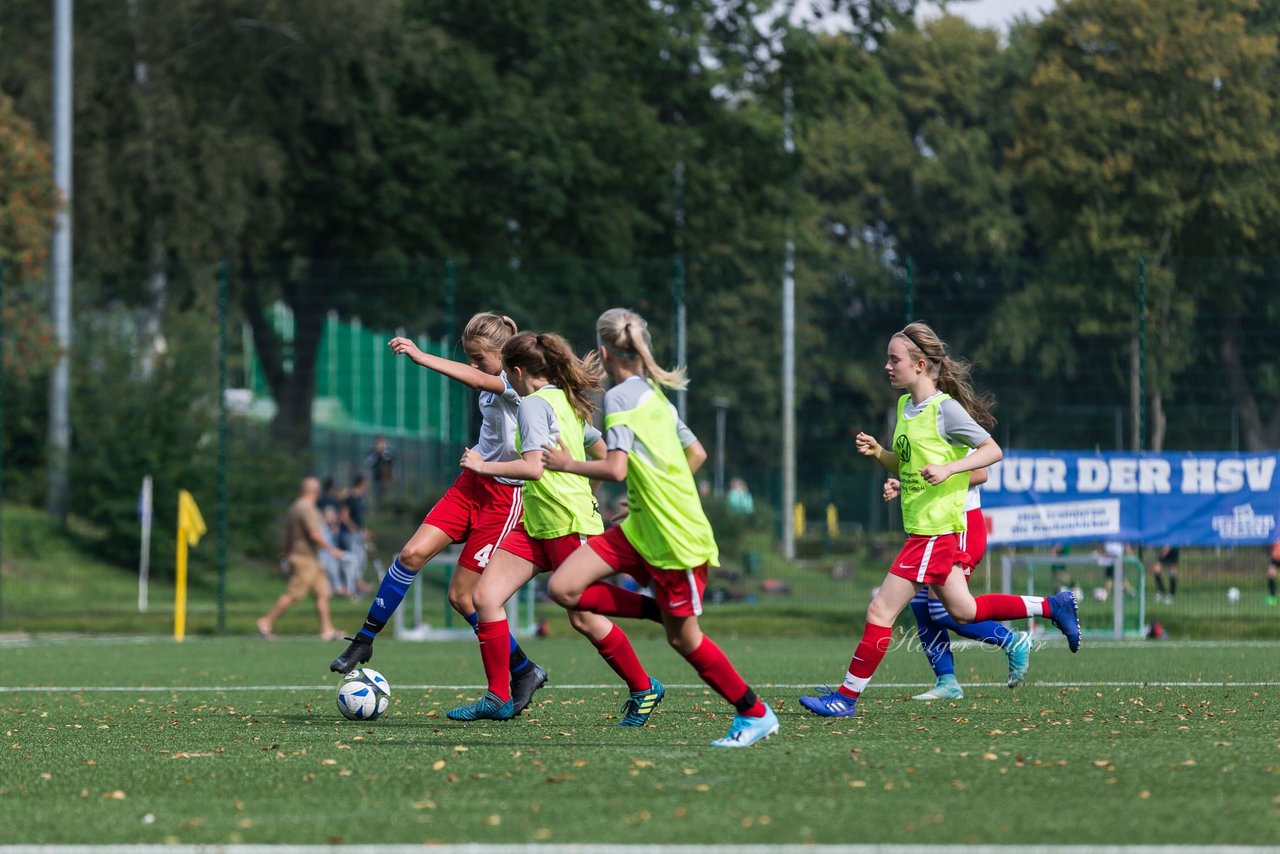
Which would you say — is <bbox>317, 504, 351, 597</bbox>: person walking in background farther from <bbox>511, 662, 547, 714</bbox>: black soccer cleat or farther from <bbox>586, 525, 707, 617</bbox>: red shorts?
<bbox>586, 525, 707, 617</bbox>: red shorts

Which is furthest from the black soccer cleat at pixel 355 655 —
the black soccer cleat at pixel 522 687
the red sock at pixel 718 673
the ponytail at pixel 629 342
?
the ponytail at pixel 629 342

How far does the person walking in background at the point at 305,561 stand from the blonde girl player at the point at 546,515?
34.2ft

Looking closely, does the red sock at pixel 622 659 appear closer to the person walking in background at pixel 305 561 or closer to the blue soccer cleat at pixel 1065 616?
the blue soccer cleat at pixel 1065 616

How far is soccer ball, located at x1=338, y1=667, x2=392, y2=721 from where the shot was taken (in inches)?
364

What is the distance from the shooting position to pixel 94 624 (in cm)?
2078

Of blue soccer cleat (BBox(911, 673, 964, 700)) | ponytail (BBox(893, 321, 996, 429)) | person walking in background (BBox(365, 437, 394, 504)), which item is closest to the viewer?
ponytail (BBox(893, 321, 996, 429))

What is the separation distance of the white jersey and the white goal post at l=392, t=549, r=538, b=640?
8836 mm

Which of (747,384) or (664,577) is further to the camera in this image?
(747,384)

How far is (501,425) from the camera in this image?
31.3ft

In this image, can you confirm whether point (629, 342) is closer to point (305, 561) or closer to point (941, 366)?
point (941, 366)

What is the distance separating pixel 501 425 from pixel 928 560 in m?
2.27

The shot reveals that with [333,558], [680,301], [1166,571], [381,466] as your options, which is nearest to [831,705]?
[1166,571]

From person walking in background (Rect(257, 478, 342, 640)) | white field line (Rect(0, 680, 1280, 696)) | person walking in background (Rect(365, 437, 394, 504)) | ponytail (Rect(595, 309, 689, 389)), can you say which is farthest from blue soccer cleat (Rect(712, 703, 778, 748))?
person walking in background (Rect(365, 437, 394, 504))

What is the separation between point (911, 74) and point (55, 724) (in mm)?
49408
